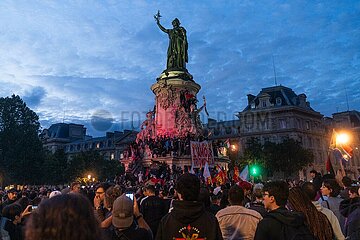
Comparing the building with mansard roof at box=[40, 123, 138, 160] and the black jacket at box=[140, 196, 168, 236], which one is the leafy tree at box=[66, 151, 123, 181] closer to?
the building with mansard roof at box=[40, 123, 138, 160]

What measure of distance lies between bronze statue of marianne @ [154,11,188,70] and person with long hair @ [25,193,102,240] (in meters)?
33.7

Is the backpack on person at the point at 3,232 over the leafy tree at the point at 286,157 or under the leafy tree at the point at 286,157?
under

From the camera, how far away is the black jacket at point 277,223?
365 centimetres

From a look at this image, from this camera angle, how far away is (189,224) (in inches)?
160

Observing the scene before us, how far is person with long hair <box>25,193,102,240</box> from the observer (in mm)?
2088

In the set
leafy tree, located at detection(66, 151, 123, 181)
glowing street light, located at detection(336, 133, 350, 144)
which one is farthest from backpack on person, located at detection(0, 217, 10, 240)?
leafy tree, located at detection(66, 151, 123, 181)

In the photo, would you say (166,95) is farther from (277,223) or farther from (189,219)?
(277,223)

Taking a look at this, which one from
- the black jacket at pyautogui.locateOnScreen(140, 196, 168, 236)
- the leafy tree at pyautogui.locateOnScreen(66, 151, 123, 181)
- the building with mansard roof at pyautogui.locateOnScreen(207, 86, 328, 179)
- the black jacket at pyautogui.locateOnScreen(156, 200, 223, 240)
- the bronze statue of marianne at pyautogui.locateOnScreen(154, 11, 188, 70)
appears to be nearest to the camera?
the black jacket at pyautogui.locateOnScreen(156, 200, 223, 240)

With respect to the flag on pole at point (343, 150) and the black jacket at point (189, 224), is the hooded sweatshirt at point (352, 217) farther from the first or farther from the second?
the flag on pole at point (343, 150)

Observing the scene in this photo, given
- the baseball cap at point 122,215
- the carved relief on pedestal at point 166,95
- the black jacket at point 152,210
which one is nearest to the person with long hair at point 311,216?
the baseball cap at point 122,215

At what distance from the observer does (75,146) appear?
325ft

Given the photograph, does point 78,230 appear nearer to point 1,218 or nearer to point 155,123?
point 1,218

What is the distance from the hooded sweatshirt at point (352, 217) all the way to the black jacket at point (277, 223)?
1.52m

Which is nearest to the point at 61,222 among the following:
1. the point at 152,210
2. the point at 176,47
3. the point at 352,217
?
the point at 352,217
